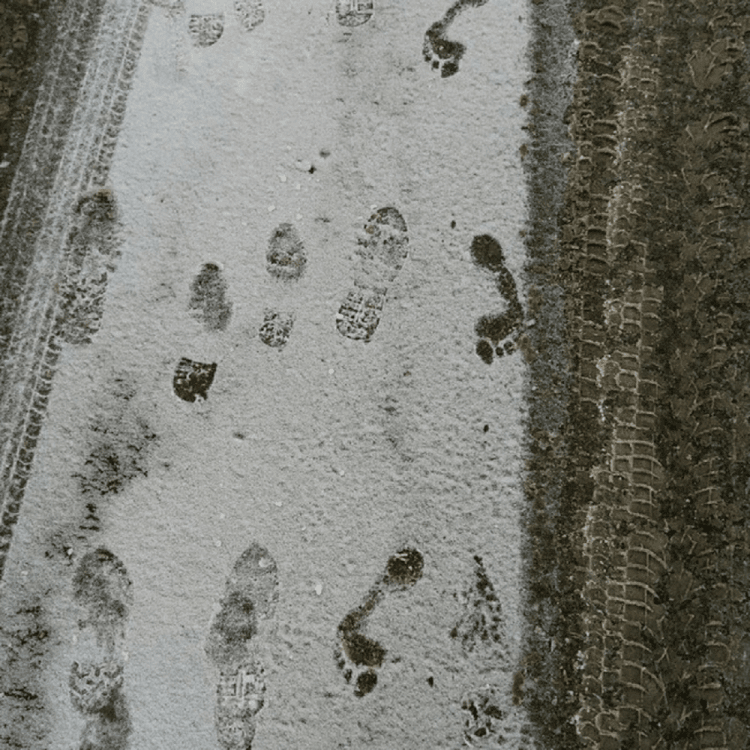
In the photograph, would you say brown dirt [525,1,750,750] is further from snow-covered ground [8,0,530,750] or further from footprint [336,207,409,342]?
footprint [336,207,409,342]

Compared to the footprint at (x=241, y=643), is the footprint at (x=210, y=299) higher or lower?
higher

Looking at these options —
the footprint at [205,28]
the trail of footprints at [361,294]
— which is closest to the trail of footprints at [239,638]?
the trail of footprints at [361,294]

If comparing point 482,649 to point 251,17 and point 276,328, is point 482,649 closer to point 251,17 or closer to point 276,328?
point 276,328

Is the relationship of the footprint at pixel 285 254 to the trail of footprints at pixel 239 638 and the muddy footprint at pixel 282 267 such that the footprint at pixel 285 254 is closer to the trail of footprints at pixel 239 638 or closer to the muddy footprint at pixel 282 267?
the muddy footprint at pixel 282 267

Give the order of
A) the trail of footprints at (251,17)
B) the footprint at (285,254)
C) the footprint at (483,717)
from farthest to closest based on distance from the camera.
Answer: the trail of footprints at (251,17) < the footprint at (285,254) < the footprint at (483,717)

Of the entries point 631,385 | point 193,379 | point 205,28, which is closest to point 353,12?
point 205,28

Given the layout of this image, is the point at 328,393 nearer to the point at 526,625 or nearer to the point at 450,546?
the point at 450,546
